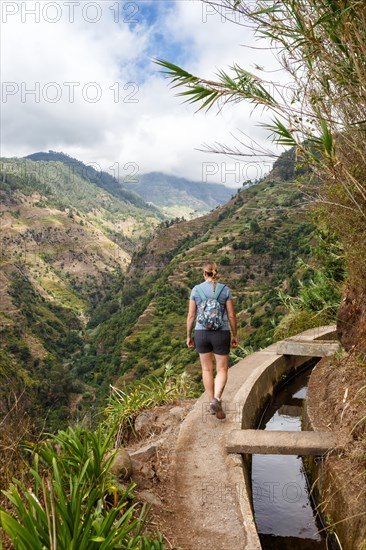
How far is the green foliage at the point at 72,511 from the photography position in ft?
8.06

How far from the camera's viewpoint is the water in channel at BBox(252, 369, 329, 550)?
14.2 feet

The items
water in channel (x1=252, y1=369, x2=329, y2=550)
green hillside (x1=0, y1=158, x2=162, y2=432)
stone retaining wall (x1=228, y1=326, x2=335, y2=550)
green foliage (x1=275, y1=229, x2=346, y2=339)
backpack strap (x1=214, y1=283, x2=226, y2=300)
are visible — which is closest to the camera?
stone retaining wall (x1=228, y1=326, x2=335, y2=550)

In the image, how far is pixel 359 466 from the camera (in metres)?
3.82

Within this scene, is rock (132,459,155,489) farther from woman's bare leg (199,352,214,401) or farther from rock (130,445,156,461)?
woman's bare leg (199,352,214,401)

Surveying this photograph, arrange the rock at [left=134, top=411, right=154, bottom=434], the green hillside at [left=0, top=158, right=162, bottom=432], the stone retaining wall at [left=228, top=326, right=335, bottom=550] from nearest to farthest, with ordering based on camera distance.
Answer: the stone retaining wall at [left=228, top=326, right=335, bottom=550] → the rock at [left=134, top=411, right=154, bottom=434] → the green hillside at [left=0, top=158, right=162, bottom=432]

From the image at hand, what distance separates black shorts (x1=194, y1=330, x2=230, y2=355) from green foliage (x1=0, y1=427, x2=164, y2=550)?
1.80 metres

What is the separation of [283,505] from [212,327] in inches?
76.2

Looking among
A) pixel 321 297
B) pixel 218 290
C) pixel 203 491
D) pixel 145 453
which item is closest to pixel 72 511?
pixel 203 491

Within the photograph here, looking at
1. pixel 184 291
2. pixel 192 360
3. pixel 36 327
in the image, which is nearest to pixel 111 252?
pixel 36 327

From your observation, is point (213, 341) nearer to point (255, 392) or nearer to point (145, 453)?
point (145, 453)

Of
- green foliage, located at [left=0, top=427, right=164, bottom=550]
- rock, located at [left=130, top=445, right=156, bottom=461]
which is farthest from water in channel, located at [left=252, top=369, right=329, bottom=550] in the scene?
green foliage, located at [left=0, top=427, right=164, bottom=550]

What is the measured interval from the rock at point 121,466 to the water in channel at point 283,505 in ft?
4.88

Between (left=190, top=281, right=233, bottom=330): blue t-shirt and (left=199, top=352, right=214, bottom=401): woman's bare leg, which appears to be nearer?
(left=190, top=281, right=233, bottom=330): blue t-shirt

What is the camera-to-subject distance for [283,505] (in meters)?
4.96
